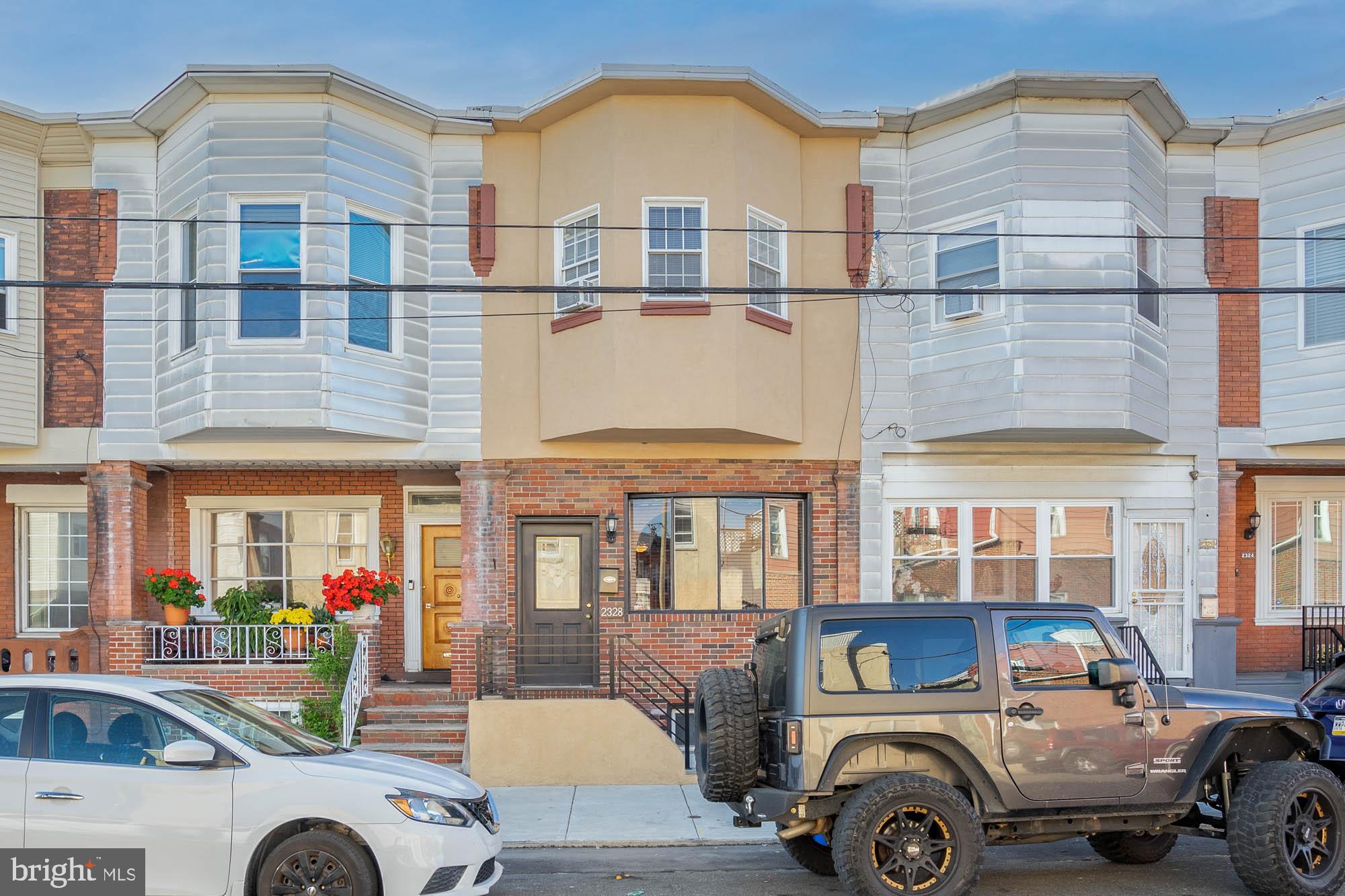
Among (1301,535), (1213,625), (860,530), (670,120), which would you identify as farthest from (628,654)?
(1301,535)

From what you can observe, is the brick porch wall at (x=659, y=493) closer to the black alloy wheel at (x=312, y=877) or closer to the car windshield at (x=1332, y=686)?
the car windshield at (x=1332, y=686)

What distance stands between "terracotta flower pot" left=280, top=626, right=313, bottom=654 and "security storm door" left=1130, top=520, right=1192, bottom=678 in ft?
32.9

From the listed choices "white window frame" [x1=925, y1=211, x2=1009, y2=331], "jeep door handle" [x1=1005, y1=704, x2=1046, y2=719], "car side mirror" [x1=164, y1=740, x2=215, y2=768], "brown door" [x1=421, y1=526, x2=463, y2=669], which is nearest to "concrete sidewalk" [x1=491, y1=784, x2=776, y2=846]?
"jeep door handle" [x1=1005, y1=704, x2=1046, y2=719]

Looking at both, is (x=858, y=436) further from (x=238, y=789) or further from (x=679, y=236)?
(x=238, y=789)

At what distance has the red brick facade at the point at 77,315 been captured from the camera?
13.4 meters

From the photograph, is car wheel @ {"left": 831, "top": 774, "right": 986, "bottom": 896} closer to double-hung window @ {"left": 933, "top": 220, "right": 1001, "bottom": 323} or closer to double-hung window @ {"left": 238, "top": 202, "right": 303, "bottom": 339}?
double-hung window @ {"left": 933, "top": 220, "right": 1001, "bottom": 323}

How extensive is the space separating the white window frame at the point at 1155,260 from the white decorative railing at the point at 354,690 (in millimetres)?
9884

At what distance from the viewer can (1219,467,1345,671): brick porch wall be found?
47.5 feet

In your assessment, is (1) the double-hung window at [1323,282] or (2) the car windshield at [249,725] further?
(1) the double-hung window at [1323,282]

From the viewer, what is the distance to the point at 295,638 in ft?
42.8

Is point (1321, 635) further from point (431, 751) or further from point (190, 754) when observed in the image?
point (190, 754)

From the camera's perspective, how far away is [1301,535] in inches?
580

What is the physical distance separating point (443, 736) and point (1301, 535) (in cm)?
1148

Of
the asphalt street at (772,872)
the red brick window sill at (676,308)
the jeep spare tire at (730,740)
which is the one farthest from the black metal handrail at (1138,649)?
the jeep spare tire at (730,740)
